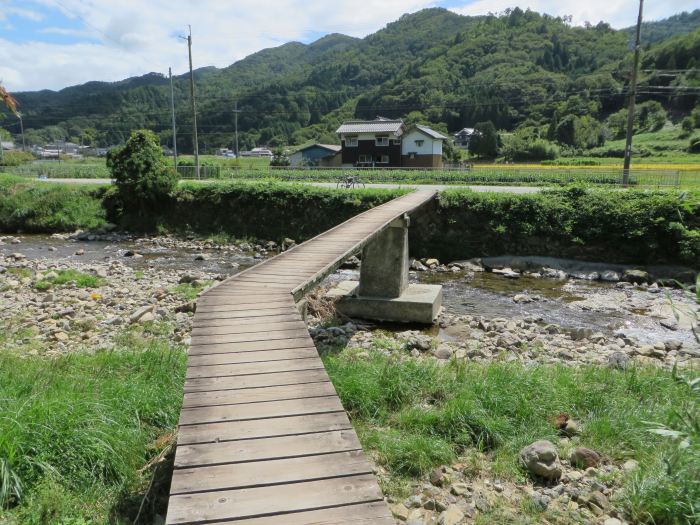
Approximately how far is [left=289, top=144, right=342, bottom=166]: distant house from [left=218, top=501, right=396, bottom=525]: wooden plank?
52737 millimetres

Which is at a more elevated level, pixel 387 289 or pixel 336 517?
pixel 336 517

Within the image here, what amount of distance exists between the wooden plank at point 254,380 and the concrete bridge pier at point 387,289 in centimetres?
732

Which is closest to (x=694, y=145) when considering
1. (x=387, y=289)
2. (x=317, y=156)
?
(x=317, y=156)

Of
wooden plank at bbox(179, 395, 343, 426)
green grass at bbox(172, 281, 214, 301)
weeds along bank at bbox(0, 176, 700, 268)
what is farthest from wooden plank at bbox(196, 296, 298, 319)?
weeds along bank at bbox(0, 176, 700, 268)

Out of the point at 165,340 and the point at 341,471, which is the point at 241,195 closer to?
the point at 165,340

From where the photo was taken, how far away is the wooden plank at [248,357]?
4234 millimetres

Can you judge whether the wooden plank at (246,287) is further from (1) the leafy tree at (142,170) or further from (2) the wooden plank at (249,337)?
(1) the leafy tree at (142,170)

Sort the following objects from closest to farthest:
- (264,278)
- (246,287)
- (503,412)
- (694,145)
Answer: (503,412), (246,287), (264,278), (694,145)

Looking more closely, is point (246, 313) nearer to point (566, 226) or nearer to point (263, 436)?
point (263, 436)

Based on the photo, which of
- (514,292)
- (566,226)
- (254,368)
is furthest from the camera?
(566,226)

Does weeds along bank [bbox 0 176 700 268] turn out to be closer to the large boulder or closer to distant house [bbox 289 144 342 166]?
the large boulder

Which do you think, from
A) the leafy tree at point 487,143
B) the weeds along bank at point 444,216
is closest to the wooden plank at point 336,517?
the weeds along bank at point 444,216

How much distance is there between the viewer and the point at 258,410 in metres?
3.49

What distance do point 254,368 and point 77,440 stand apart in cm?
154
